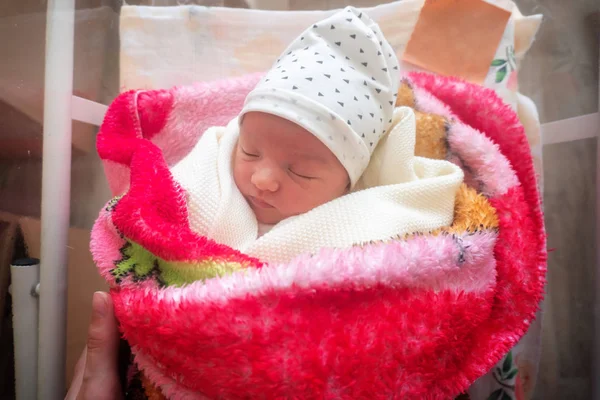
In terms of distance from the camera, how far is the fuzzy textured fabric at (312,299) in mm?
463

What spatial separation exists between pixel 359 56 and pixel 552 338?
2.24ft

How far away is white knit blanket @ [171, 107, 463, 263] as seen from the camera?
1.90 feet

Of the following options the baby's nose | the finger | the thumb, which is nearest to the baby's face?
the baby's nose

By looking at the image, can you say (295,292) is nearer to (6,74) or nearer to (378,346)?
(378,346)

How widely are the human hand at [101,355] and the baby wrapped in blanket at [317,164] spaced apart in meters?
0.16

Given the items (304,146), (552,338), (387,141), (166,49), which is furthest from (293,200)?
(552,338)

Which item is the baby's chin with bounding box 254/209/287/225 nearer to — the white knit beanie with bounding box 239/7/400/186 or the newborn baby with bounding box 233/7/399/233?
the newborn baby with bounding box 233/7/399/233

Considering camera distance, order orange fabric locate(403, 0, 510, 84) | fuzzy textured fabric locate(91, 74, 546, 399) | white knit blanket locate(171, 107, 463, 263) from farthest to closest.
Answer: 1. orange fabric locate(403, 0, 510, 84)
2. white knit blanket locate(171, 107, 463, 263)
3. fuzzy textured fabric locate(91, 74, 546, 399)

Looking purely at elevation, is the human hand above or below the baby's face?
below

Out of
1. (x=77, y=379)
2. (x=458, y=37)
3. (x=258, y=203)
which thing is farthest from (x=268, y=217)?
(x=458, y=37)

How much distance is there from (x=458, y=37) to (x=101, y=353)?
87cm

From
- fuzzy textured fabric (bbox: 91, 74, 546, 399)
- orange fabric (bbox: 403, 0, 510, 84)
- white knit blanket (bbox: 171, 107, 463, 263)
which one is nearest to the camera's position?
fuzzy textured fabric (bbox: 91, 74, 546, 399)

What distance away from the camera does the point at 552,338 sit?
33.4 inches

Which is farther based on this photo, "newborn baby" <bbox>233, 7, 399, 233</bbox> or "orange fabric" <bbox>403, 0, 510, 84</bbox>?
"orange fabric" <bbox>403, 0, 510, 84</bbox>
